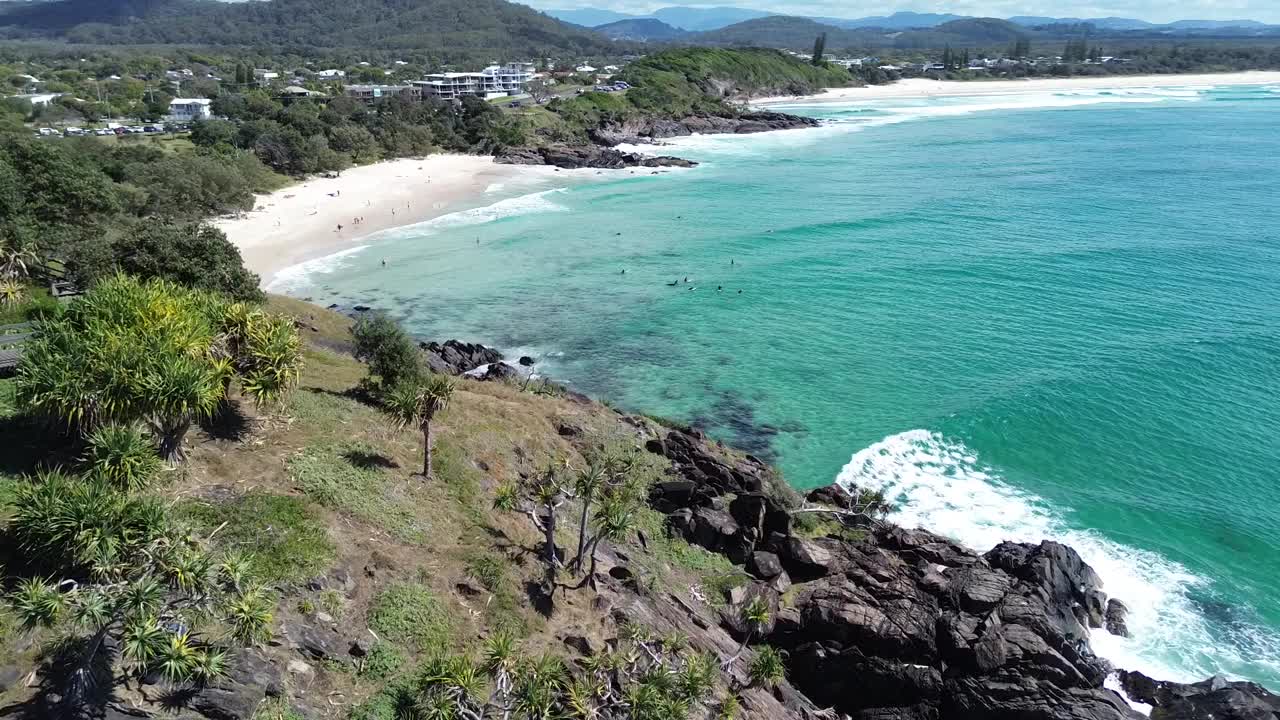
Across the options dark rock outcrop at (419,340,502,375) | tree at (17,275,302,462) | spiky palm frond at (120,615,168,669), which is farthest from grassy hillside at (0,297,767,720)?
dark rock outcrop at (419,340,502,375)

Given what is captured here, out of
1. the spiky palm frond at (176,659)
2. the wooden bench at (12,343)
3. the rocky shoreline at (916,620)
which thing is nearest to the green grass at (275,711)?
the spiky palm frond at (176,659)

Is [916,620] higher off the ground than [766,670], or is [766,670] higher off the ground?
[766,670]

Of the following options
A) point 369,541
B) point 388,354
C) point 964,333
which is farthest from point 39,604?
point 964,333

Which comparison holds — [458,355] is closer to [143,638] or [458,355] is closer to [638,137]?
[143,638]

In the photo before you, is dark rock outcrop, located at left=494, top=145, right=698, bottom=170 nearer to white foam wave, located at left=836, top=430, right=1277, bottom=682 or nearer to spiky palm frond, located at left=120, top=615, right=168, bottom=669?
white foam wave, located at left=836, top=430, right=1277, bottom=682

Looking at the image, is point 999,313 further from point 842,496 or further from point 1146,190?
point 1146,190

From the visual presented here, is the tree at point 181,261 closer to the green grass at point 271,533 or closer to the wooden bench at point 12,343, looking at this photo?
the wooden bench at point 12,343

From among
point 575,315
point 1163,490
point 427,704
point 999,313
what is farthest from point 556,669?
point 999,313
